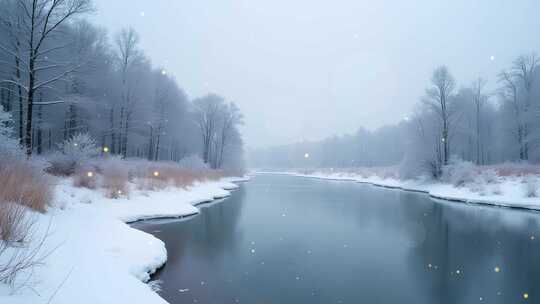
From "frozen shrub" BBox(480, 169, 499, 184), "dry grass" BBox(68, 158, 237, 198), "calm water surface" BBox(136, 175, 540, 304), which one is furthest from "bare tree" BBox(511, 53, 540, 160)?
"dry grass" BBox(68, 158, 237, 198)

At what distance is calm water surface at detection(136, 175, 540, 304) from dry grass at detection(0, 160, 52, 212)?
3.78 meters

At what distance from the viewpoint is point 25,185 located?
7758 mm

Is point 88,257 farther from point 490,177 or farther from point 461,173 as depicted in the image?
point 461,173

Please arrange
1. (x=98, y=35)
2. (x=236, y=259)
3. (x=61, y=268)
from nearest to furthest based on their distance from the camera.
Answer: (x=61, y=268)
(x=236, y=259)
(x=98, y=35)

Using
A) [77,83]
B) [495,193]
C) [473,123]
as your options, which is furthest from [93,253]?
[473,123]

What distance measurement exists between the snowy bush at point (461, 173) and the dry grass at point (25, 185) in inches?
1181

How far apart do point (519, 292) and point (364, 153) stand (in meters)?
93.7

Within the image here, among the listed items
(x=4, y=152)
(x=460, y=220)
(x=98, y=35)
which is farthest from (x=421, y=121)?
(x=4, y=152)

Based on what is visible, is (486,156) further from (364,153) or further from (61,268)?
(61,268)

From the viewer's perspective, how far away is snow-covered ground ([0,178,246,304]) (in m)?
3.80

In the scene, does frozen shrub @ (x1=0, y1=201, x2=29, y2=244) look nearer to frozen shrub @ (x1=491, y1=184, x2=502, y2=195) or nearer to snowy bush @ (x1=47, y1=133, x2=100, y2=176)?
snowy bush @ (x1=47, y1=133, x2=100, y2=176)

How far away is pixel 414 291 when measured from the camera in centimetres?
678

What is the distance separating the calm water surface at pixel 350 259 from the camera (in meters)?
6.57

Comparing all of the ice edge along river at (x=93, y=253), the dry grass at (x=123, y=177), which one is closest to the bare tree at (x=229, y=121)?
the dry grass at (x=123, y=177)
